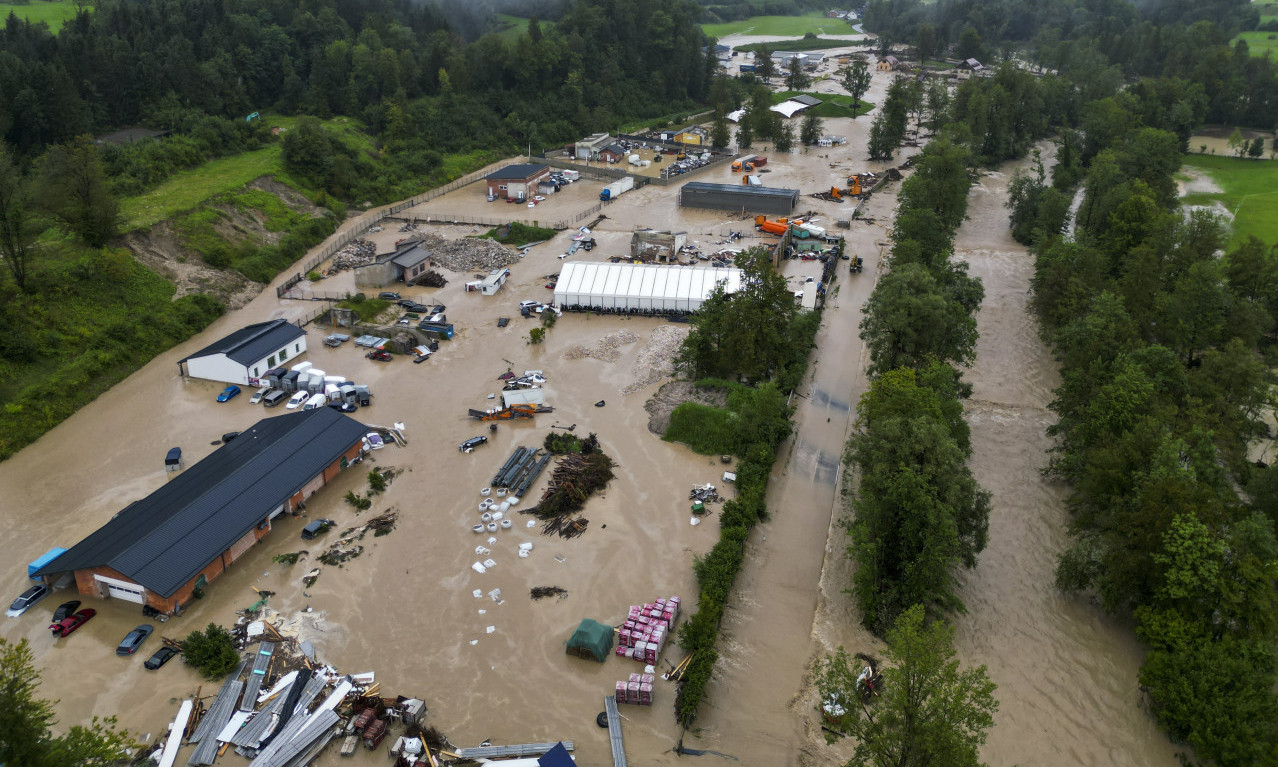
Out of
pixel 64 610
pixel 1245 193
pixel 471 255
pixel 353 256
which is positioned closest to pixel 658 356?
pixel 471 255

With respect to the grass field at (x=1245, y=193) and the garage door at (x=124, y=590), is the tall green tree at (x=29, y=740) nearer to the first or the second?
the garage door at (x=124, y=590)

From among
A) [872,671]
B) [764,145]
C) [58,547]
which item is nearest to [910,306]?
[872,671]

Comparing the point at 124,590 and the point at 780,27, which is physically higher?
the point at 780,27

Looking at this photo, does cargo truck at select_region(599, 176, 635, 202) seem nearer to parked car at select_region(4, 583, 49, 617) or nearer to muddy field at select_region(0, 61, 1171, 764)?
muddy field at select_region(0, 61, 1171, 764)

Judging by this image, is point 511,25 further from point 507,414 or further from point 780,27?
point 507,414

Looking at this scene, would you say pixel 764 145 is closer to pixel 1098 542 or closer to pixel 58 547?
pixel 1098 542

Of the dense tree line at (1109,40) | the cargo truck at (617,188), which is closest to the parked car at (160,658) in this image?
the cargo truck at (617,188)
